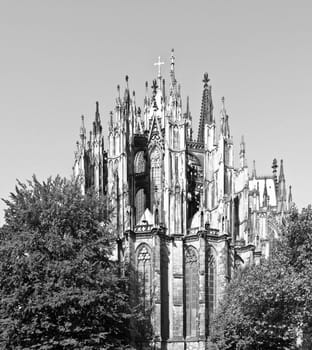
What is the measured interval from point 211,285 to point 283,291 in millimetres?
30706

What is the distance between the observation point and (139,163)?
81.9 m

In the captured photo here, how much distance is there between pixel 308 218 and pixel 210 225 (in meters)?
31.5

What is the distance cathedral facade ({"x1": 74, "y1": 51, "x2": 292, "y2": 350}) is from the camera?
234ft

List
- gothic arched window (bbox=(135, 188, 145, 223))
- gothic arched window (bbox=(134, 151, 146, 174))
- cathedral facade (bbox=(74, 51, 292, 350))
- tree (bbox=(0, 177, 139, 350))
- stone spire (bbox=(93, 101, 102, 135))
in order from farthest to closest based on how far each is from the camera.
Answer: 1. gothic arched window (bbox=(134, 151, 146, 174))
2. gothic arched window (bbox=(135, 188, 145, 223))
3. stone spire (bbox=(93, 101, 102, 135))
4. cathedral facade (bbox=(74, 51, 292, 350))
5. tree (bbox=(0, 177, 139, 350))

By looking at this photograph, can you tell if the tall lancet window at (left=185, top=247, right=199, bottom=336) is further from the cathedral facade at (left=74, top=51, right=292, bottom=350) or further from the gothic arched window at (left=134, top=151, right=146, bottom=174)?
the gothic arched window at (left=134, top=151, right=146, bottom=174)

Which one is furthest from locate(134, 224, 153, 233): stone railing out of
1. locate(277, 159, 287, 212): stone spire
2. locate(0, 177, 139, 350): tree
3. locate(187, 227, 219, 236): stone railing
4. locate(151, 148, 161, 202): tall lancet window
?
locate(277, 159, 287, 212): stone spire

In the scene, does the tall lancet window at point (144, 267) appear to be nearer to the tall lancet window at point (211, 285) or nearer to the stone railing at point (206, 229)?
the stone railing at point (206, 229)

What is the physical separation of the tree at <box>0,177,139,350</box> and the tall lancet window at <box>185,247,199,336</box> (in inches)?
802

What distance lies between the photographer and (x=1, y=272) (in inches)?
1929

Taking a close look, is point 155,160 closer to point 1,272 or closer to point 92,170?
point 92,170

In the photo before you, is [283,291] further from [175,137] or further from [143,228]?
[175,137]

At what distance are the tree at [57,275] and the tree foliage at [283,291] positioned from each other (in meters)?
8.86

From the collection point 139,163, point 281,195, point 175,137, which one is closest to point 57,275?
point 175,137

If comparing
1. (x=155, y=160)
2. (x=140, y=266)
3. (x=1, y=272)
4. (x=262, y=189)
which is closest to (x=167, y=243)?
(x=140, y=266)
